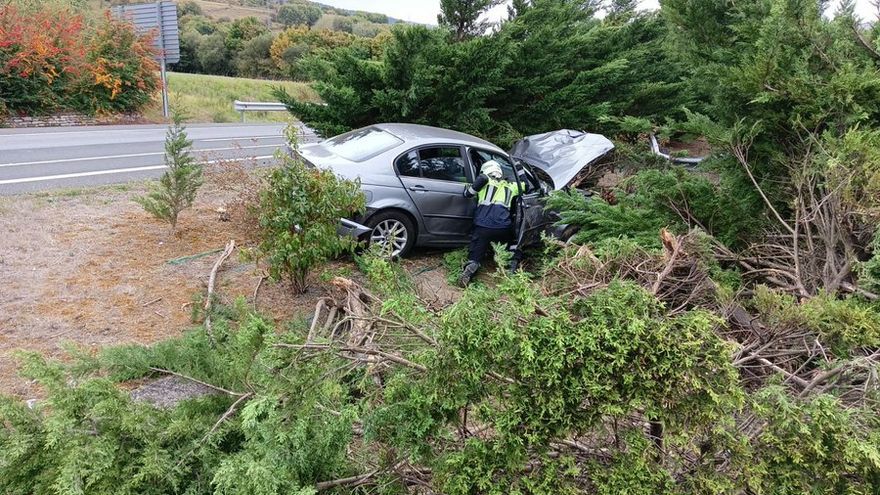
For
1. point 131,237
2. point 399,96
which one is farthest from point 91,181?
point 399,96

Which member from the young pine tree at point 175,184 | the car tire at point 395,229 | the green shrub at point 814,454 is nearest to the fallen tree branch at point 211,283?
the young pine tree at point 175,184

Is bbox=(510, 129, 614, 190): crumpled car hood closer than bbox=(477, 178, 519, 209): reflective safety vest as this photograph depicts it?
No

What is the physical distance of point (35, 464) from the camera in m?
2.05

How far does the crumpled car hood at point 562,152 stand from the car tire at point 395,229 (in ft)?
7.04

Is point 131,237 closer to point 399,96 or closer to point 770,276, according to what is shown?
point 399,96

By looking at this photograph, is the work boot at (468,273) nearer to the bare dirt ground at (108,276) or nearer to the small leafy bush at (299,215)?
the bare dirt ground at (108,276)

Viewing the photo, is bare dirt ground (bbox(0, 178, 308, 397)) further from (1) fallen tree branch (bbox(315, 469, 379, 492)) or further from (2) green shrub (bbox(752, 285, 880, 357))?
(2) green shrub (bbox(752, 285, 880, 357))

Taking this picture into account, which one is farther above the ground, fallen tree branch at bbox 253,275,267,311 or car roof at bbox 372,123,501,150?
car roof at bbox 372,123,501,150

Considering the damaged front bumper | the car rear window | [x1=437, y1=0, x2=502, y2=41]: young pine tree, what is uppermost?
[x1=437, y1=0, x2=502, y2=41]: young pine tree

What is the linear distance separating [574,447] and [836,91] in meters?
3.79

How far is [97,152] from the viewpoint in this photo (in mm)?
11414

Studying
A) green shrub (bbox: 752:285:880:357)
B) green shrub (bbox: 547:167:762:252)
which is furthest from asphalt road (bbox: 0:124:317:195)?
green shrub (bbox: 752:285:880:357)

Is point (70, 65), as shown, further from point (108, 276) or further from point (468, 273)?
point (468, 273)

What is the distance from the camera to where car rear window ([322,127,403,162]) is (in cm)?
623
